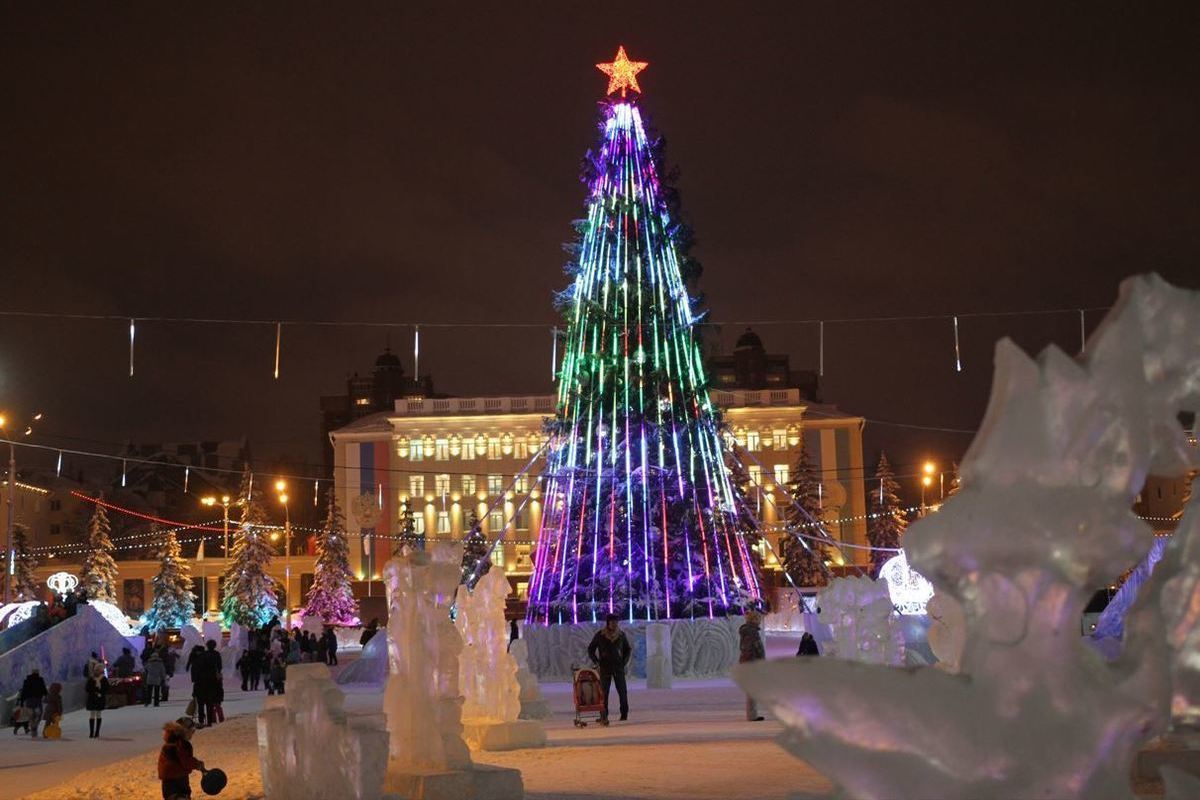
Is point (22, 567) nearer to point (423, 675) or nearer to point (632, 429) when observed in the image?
point (632, 429)

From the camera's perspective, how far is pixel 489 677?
16.9 metres

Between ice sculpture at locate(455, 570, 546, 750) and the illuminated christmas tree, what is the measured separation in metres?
10.0

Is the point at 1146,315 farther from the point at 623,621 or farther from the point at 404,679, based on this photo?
the point at 623,621

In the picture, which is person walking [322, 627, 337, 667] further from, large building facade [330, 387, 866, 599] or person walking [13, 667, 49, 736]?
large building facade [330, 387, 866, 599]

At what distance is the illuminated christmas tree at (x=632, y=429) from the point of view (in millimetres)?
27703

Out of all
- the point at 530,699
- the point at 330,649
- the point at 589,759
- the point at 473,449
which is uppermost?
the point at 473,449

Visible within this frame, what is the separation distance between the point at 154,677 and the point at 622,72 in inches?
593

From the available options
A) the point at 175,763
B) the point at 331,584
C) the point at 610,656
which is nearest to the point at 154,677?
the point at 610,656

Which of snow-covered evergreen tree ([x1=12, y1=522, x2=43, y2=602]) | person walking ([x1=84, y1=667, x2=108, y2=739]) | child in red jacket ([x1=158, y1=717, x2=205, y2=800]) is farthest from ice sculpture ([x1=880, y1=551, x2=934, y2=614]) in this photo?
snow-covered evergreen tree ([x1=12, y1=522, x2=43, y2=602])

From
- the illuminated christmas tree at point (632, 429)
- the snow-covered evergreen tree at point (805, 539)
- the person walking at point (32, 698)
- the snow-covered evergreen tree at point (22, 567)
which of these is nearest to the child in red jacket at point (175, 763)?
the person walking at point (32, 698)

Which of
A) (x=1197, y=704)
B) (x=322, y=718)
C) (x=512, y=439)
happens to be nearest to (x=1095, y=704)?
(x=1197, y=704)

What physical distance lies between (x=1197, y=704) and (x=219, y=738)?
14931mm

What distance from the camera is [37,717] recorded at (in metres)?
23.4

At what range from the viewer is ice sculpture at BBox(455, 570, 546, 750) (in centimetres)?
1617
